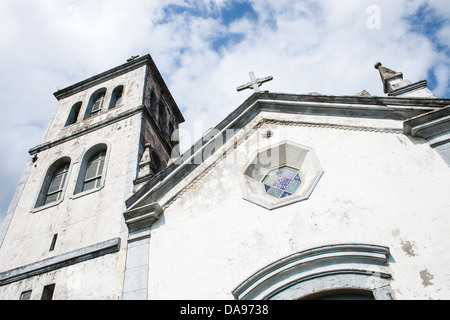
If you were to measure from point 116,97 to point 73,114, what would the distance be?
210 cm

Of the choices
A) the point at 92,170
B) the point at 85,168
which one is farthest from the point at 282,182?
the point at 85,168

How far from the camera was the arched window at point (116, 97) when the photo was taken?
15.7 meters

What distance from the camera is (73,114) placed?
650 inches

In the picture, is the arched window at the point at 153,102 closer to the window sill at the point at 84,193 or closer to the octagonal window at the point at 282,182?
the window sill at the point at 84,193

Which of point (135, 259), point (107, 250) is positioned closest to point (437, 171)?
point (135, 259)

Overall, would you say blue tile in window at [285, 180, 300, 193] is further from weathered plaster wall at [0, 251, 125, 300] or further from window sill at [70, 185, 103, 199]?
window sill at [70, 185, 103, 199]

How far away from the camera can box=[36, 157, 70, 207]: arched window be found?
11867 millimetres

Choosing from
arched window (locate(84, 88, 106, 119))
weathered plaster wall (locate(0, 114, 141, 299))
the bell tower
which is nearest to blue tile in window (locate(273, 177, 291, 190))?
the bell tower

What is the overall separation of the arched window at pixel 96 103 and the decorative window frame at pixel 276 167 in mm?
9033

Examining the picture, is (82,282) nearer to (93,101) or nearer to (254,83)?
(254,83)

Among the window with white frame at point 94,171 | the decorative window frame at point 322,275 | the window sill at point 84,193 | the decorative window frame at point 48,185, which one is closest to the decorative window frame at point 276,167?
the decorative window frame at point 322,275

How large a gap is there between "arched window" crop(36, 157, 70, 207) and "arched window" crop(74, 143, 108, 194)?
624mm

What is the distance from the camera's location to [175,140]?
17.2 meters

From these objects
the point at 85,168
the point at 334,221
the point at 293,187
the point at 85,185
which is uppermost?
the point at 85,168
